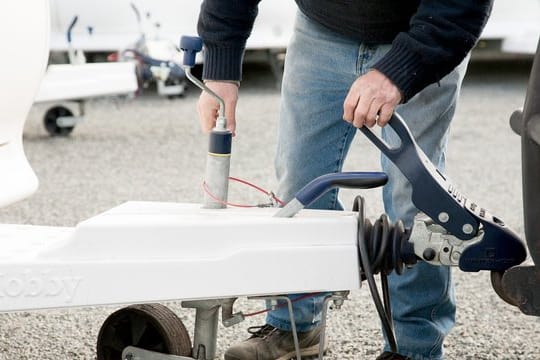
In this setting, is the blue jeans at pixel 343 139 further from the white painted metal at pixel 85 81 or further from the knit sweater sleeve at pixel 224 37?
the white painted metal at pixel 85 81

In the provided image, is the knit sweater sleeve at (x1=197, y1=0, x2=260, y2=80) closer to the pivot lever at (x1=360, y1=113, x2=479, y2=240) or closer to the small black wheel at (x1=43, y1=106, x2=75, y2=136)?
the pivot lever at (x1=360, y1=113, x2=479, y2=240)

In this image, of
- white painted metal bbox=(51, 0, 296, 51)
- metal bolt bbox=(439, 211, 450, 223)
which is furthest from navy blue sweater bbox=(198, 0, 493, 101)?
white painted metal bbox=(51, 0, 296, 51)

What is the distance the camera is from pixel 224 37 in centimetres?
208

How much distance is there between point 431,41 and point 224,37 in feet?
1.71

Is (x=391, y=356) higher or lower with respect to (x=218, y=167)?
lower

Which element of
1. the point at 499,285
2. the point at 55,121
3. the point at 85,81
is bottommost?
Answer: the point at 55,121

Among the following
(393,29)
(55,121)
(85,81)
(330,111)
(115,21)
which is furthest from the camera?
(115,21)

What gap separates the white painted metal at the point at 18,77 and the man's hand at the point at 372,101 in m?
0.76

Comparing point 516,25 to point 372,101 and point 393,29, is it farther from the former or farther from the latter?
point 372,101

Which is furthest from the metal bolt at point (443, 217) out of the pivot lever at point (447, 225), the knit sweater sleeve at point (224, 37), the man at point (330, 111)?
the knit sweater sleeve at point (224, 37)

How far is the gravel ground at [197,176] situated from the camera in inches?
95.8

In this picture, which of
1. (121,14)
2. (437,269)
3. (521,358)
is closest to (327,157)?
(437,269)

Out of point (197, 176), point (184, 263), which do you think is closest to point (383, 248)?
point (184, 263)

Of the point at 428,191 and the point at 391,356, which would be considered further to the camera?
the point at 391,356
